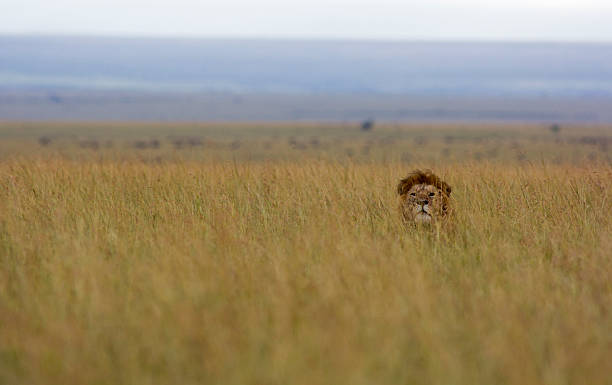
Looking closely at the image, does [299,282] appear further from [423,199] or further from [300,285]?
[423,199]

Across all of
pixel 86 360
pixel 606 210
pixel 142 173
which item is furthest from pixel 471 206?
pixel 86 360

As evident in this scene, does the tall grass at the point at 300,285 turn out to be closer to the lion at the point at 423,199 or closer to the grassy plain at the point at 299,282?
the grassy plain at the point at 299,282

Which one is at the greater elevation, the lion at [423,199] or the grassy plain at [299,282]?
the lion at [423,199]

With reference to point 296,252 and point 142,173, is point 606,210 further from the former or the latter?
point 142,173

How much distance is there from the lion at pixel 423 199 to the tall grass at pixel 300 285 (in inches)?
5.8

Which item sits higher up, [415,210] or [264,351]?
[415,210]

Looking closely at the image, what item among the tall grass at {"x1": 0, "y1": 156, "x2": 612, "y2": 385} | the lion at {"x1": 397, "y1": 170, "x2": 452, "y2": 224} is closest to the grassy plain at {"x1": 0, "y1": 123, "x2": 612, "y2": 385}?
the tall grass at {"x1": 0, "y1": 156, "x2": 612, "y2": 385}

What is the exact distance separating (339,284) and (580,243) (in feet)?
7.06

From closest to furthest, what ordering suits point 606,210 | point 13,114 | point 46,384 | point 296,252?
point 46,384 < point 296,252 < point 606,210 < point 13,114

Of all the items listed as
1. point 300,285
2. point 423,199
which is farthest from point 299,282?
point 423,199

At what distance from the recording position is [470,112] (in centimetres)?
13188

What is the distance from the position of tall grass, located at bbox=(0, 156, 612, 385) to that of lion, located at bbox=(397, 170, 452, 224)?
15 cm

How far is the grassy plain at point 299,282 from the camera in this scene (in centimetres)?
387

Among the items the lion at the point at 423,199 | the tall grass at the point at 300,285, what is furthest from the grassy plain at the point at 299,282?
the lion at the point at 423,199
